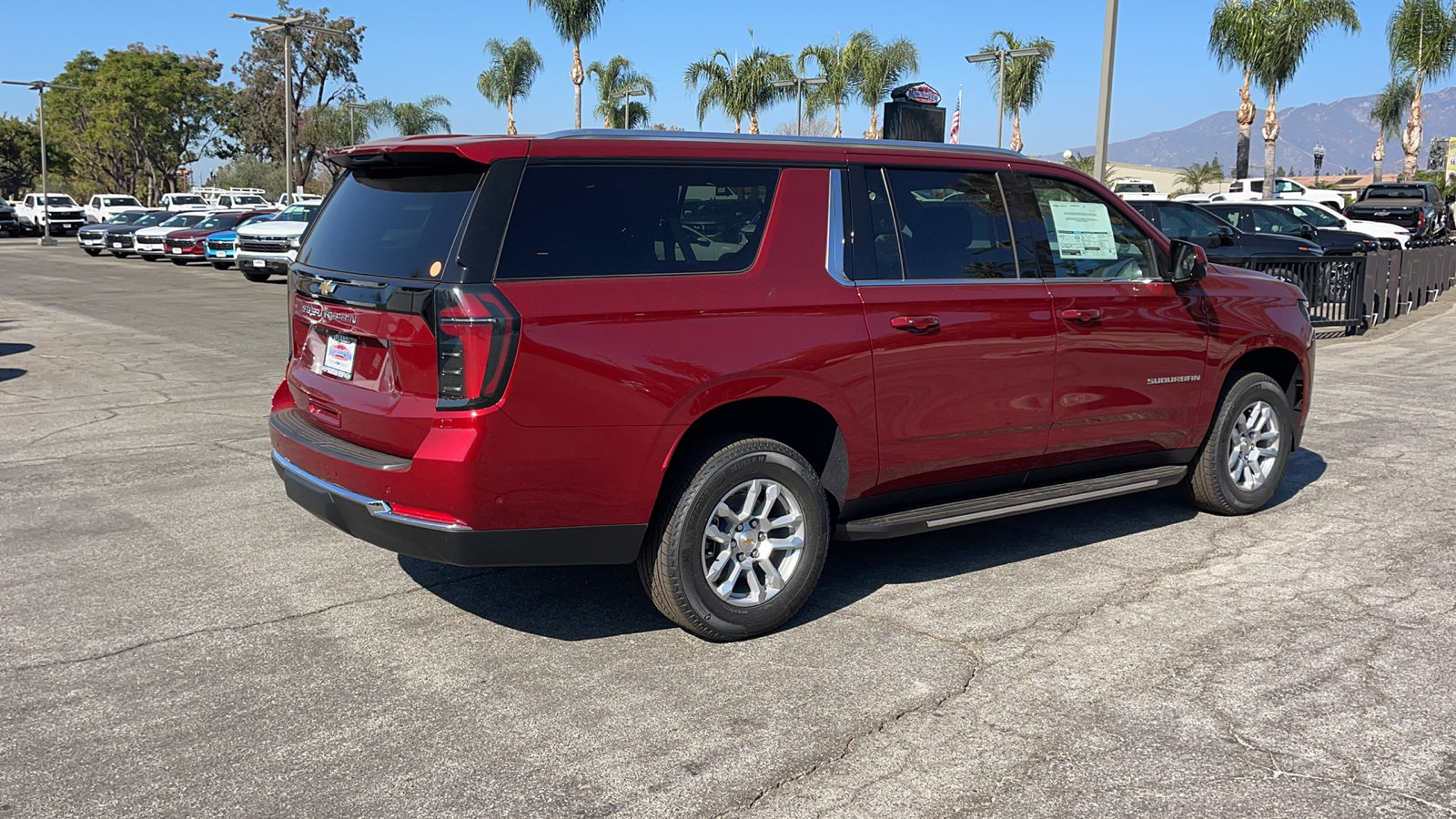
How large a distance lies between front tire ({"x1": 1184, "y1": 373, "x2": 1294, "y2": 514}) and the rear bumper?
3.45 m

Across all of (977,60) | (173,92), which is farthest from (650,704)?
(173,92)

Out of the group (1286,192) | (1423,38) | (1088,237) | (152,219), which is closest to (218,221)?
(152,219)

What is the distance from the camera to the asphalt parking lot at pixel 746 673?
344 centimetres

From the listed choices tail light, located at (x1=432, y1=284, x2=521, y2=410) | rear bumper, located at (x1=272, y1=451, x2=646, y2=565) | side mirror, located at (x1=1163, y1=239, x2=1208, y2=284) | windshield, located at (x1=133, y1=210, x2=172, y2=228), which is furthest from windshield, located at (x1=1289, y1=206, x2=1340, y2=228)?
windshield, located at (x1=133, y1=210, x2=172, y2=228)

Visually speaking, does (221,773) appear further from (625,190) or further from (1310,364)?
(1310,364)

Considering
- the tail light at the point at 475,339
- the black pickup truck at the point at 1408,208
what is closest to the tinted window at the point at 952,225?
the tail light at the point at 475,339

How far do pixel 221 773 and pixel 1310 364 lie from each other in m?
5.87

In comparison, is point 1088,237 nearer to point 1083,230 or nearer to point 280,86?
point 1083,230

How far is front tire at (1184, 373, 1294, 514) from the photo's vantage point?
6.29 metres

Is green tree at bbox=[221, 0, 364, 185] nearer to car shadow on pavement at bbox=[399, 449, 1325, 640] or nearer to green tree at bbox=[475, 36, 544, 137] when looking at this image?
green tree at bbox=[475, 36, 544, 137]

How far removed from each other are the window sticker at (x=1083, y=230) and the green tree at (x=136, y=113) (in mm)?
72912

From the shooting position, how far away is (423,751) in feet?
12.0

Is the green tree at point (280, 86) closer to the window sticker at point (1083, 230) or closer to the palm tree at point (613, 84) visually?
the palm tree at point (613, 84)

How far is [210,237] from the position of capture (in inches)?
1181
